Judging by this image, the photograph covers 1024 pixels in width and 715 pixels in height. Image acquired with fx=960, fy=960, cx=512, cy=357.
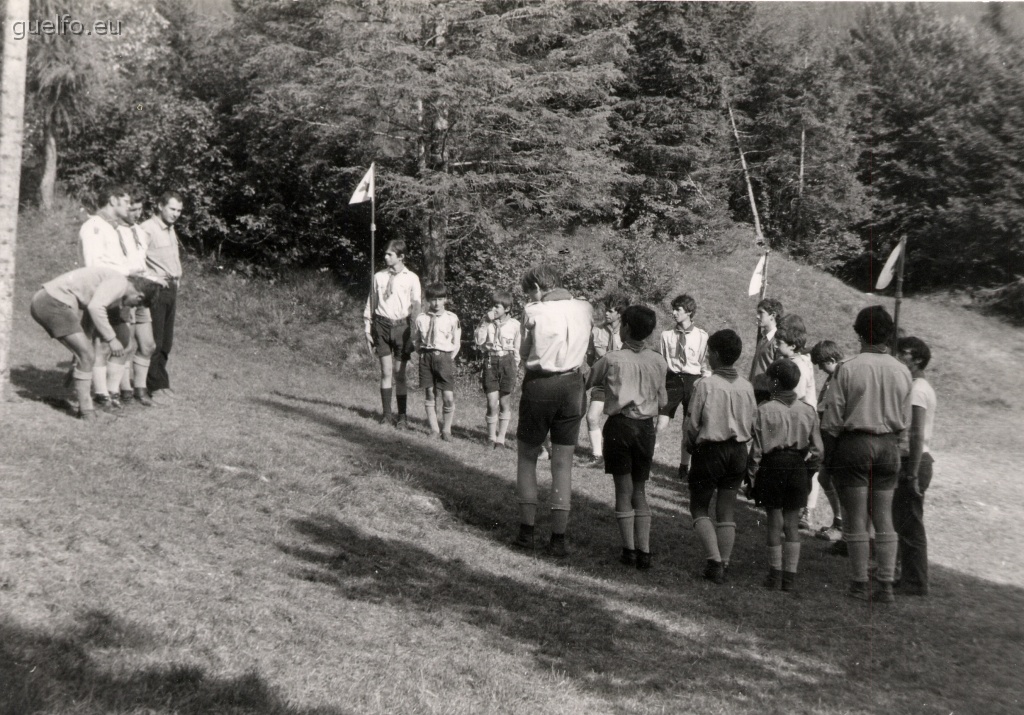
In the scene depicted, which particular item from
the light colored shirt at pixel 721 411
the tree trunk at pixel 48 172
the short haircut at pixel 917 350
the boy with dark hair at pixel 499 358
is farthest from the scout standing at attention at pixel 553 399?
the tree trunk at pixel 48 172

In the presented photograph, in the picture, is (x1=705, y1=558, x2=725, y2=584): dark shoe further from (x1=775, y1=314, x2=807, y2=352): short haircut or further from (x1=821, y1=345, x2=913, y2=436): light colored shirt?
(x1=775, y1=314, x2=807, y2=352): short haircut

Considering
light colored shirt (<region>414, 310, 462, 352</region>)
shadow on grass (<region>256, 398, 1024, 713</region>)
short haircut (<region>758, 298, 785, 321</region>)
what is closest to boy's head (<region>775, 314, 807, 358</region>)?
short haircut (<region>758, 298, 785, 321</region>)

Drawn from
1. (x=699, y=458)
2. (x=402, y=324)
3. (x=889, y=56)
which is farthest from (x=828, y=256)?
(x=699, y=458)

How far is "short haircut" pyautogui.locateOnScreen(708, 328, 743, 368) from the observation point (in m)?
6.99

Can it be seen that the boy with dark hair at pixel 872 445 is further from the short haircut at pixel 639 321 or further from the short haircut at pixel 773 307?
the short haircut at pixel 773 307

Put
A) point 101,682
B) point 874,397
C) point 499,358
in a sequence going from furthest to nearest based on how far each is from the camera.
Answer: point 499,358 < point 874,397 < point 101,682

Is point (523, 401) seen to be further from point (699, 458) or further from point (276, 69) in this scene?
point (276, 69)

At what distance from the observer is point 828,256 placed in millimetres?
30922

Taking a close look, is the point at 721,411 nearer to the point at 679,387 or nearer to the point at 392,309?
the point at 679,387

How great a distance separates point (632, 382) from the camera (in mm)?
7078

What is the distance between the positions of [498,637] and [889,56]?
38388 mm

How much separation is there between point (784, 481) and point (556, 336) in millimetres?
1968

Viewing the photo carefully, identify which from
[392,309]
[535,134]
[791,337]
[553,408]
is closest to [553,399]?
Answer: [553,408]

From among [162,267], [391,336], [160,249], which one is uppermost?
[160,249]
